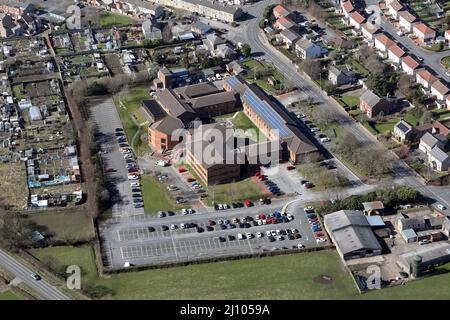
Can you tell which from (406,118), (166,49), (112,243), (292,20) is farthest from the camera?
(292,20)

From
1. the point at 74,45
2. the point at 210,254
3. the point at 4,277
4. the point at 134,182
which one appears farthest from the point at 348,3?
the point at 4,277

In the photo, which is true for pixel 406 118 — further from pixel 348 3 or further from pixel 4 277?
pixel 4 277

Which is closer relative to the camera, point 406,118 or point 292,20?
point 406,118

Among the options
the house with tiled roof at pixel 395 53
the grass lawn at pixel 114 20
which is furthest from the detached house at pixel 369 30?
the grass lawn at pixel 114 20

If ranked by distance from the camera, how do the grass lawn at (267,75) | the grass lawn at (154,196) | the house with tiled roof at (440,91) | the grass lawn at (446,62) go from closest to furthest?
the grass lawn at (154,196) < the house with tiled roof at (440,91) < the grass lawn at (267,75) < the grass lawn at (446,62)

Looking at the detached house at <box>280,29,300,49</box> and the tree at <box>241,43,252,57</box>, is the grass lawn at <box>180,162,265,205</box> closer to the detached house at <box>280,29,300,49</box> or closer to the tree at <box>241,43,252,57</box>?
the tree at <box>241,43,252,57</box>

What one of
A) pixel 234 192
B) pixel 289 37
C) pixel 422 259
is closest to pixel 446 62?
pixel 289 37

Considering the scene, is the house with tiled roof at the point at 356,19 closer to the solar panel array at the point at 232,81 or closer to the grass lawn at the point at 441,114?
the grass lawn at the point at 441,114

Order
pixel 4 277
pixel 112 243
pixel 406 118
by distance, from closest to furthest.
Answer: pixel 4 277 < pixel 112 243 < pixel 406 118
